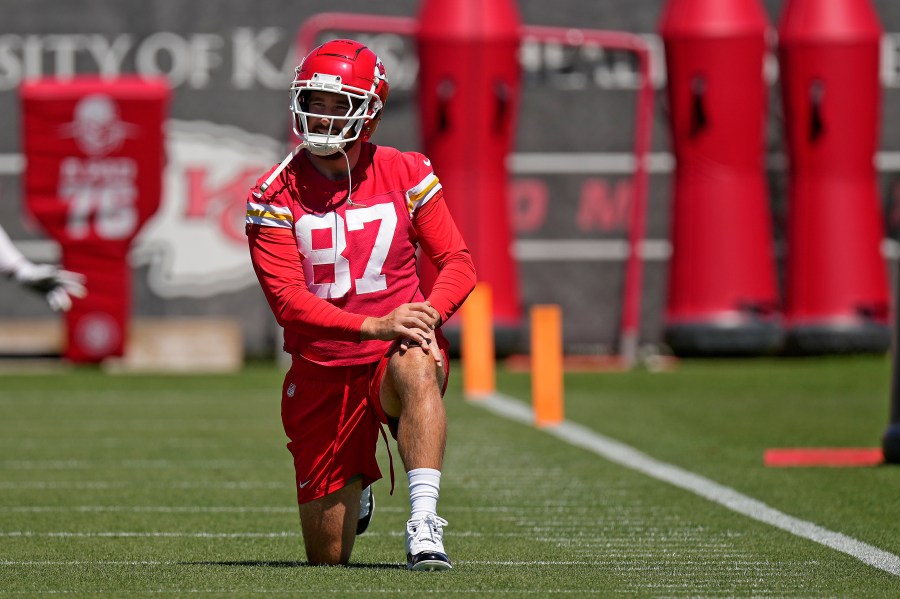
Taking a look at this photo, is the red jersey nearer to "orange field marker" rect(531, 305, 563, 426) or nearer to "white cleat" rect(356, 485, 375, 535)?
"white cleat" rect(356, 485, 375, 535)

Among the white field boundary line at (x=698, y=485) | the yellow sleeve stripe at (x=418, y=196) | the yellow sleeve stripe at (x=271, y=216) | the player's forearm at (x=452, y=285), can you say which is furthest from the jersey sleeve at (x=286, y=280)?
the white field boundary line at (x=698, y=485)

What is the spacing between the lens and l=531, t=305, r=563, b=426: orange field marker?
12.8 metres

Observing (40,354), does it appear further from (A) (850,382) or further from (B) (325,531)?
(B) (325,531)

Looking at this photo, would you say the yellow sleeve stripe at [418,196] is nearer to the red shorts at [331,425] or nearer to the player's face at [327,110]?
the player's face at [327,110]

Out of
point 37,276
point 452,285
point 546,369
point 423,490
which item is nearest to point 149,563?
point 423,490

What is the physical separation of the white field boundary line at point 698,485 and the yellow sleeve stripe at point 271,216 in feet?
7.52

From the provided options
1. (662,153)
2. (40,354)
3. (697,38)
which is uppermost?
(697,38)

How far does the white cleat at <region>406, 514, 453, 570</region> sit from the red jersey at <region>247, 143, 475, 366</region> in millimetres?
670

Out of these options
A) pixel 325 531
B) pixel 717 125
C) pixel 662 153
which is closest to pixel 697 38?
pixel 717 125

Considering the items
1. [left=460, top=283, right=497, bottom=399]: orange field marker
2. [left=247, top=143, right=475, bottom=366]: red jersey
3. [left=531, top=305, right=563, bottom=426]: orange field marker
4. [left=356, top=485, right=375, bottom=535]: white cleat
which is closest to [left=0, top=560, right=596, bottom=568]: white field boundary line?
[left=356, top=485, right=375, bottom=535]: white cleat

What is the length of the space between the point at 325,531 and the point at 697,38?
1431cm

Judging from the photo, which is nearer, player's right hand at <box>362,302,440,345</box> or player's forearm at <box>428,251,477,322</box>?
player's right hand at <box>362,302,440,345</box>

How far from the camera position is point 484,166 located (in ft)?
66.0

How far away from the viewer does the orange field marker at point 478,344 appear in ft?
51.3
